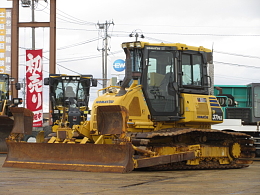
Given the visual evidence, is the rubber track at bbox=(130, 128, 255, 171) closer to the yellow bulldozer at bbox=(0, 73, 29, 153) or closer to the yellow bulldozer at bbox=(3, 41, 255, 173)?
the yellow bulldozer at bbox=(3, 41, 255, 173)

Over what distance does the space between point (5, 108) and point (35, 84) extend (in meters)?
6.00

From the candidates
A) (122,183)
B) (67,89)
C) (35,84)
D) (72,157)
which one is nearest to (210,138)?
(72,157)

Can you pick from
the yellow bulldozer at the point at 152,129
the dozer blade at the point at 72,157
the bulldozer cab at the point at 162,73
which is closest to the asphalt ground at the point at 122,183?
the dozer blade at the point at 72,157

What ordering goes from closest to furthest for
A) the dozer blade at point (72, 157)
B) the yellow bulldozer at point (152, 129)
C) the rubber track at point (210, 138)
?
1. the dozer blade at point (72, 157)
2. the yellow bulldozer at point (152, 129)
3. the rubber track at point (210, 138)

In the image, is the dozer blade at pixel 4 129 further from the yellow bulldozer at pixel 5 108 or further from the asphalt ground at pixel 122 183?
the asphalt ground at pixel 122 183

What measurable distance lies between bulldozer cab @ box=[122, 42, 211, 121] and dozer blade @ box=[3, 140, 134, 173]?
6.27ft

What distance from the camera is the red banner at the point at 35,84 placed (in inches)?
1025

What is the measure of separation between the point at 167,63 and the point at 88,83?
35.3ft

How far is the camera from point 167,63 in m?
12.5

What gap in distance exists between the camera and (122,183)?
29.5ft

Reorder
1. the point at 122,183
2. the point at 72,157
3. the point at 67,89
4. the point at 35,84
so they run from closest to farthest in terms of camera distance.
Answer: the point at 122,183
the point at 72,157
the point at 67,89
the point at 35,84

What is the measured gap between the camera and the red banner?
2603 centimetres

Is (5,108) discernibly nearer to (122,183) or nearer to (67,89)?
(67,89)

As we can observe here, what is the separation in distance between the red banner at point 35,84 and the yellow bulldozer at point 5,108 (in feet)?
14.7
